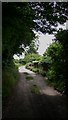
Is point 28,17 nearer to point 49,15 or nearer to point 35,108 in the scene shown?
point 49,15

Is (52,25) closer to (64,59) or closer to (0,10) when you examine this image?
(64,59)

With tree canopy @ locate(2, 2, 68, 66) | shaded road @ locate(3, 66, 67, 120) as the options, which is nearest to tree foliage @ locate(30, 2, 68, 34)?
tree canopy @ locate(2, 2, 68, 66)

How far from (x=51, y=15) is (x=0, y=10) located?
3.31 m

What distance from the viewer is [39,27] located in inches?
538

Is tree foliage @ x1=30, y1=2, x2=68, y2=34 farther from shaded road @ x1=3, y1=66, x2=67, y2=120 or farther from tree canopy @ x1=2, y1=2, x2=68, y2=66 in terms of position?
shaded road @ x1=3, y1=66, x2=67, y2=120

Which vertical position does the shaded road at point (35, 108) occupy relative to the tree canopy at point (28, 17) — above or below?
below

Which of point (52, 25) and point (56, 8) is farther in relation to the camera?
point (52, 25)

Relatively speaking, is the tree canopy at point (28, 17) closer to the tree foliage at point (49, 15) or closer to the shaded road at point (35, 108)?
the tree foliage at point (49, 15)

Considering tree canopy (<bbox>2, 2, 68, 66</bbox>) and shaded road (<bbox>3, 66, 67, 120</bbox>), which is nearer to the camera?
shaded road (<bbox>3, 66, 67, 120</bbox>)

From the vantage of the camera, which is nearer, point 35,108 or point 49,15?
point 35,108

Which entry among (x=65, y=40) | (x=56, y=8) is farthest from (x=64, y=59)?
(x=56, y=8)

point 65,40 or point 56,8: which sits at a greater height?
point 56,8

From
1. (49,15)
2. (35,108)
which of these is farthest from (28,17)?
(35,108)

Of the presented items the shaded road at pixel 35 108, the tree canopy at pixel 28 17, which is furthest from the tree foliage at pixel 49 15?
the shaded road at pixel 35 108
